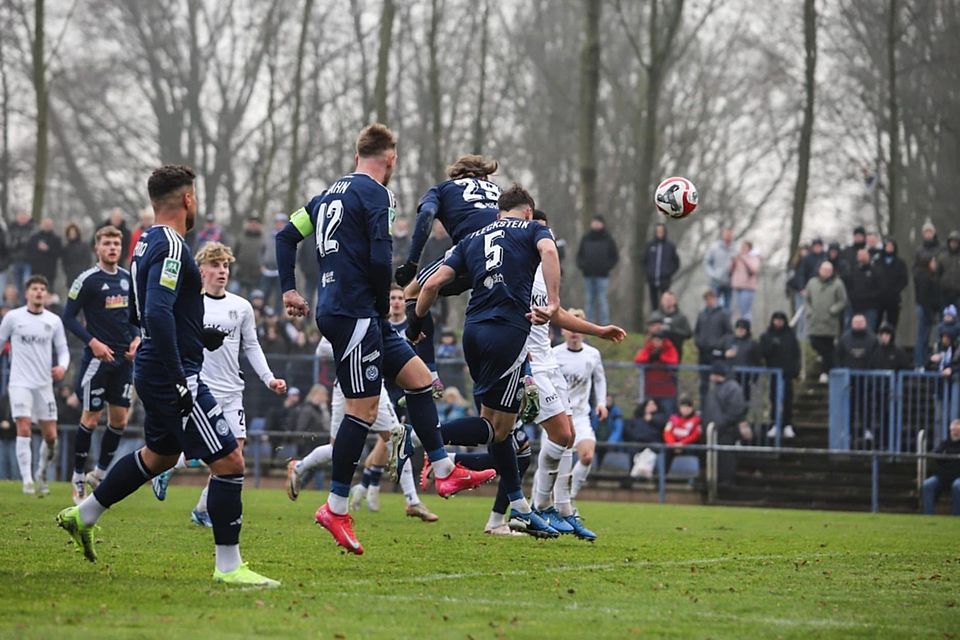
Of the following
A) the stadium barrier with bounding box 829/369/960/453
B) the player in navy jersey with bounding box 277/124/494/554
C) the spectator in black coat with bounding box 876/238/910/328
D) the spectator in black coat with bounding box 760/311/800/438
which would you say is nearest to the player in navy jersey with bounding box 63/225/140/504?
the player in navy jersey with bounding box 277/124/494/554

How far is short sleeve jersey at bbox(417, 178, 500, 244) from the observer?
11.8 meters

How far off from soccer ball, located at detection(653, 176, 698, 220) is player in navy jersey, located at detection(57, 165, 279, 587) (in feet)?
16.9

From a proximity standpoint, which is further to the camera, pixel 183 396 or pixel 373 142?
pixel 373 142

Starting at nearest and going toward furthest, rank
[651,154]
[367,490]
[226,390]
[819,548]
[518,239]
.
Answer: [518,239] < [819,548] < [226,390] < [367,490] < [651,154]

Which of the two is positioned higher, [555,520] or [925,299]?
[925,299]

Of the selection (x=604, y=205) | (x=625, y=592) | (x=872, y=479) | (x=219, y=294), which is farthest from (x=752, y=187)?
(x=625, y=592)

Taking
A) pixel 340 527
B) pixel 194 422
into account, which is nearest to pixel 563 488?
pixel 340 527

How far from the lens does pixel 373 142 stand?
9.91 m

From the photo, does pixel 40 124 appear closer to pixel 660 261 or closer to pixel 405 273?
pixel 660 261

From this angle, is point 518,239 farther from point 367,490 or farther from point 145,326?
point 367,490

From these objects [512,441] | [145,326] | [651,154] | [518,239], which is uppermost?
[651,154]

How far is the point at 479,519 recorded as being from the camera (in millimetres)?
14859

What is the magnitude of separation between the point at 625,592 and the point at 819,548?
13.4 feet

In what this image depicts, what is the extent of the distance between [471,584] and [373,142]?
10.3 feet
